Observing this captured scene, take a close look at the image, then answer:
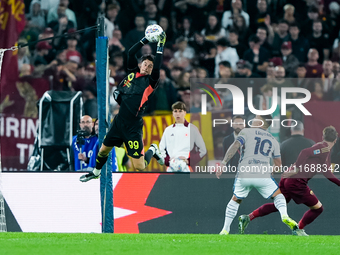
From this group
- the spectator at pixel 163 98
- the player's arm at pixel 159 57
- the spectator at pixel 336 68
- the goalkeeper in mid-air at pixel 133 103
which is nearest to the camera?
the player's arm at pixel 159 57

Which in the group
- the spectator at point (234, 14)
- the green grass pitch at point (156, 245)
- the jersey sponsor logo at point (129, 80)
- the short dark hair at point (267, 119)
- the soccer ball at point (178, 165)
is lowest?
the green grass pitch at point (156, 245)

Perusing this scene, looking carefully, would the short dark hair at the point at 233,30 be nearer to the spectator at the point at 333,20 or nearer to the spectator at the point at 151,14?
the spectator at the point at 151,14

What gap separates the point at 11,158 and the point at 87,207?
1731 mm

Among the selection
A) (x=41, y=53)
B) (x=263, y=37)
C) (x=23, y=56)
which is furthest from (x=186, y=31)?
(x=23, y=56)

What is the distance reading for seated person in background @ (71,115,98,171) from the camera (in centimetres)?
943

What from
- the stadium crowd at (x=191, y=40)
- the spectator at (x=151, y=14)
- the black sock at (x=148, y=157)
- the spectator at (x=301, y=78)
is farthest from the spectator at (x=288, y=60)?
the black sock at (x=148, y=157)

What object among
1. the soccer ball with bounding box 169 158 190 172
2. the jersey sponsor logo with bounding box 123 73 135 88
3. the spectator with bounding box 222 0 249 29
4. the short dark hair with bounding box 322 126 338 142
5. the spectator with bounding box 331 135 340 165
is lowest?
the soccer ball with bounding box 169 158 190 172

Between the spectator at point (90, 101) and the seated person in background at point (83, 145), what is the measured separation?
715 millimetres

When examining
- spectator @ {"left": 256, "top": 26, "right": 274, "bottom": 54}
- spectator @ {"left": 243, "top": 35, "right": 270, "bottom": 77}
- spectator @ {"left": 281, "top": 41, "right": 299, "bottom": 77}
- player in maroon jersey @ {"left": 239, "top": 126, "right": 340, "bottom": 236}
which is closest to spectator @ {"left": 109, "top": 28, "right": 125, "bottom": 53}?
spectator @ {"left": 243, "top": 35, "right": 270, "bottom": 77}

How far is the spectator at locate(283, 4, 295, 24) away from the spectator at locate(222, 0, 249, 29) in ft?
2.70

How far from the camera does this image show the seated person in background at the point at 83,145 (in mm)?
9430

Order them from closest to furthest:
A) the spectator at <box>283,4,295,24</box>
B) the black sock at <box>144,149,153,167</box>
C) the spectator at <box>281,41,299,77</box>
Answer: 1. the black sock at <box>144,149,153,167</box>
2. the spectator at <box>281,41,299,77</box>
3. the spectator at <box>283,4,295,24</box>

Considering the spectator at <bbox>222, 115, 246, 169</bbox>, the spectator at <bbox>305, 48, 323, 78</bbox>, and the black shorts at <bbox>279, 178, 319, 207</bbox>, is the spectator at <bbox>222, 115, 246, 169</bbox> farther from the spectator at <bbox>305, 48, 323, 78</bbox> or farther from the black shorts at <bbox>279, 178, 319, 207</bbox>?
the spectator at <bbox>305, 48, 323, 78</bbox>

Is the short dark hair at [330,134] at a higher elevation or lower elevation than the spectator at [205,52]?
lower
